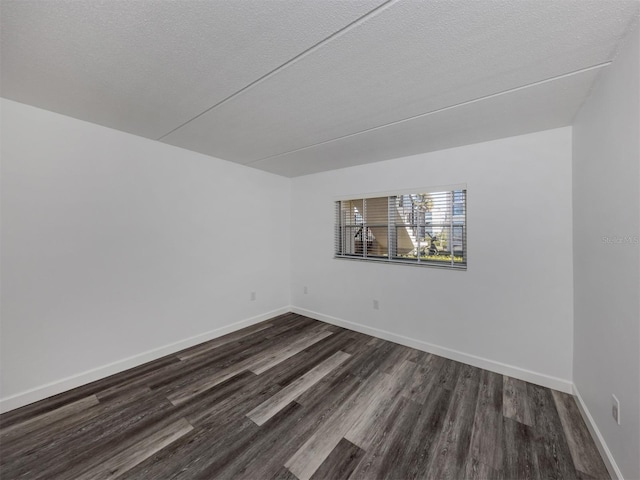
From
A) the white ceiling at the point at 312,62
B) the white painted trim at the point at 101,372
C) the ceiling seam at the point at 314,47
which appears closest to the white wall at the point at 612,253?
the white ceiling at the point at 312,62

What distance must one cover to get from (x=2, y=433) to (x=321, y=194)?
3891mm

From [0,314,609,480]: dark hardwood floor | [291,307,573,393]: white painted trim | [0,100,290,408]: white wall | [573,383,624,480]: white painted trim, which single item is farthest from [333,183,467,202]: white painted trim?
[573,383,624,480]: white painted trim

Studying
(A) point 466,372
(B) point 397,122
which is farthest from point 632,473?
(B) point 397,122

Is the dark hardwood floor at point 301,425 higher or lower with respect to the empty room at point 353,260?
lower

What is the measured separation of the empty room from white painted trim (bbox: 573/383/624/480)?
19 mm

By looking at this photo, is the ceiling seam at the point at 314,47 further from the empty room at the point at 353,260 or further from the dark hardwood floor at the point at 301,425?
the dark hardwood floor at the point at 301,425

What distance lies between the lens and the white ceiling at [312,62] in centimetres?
112

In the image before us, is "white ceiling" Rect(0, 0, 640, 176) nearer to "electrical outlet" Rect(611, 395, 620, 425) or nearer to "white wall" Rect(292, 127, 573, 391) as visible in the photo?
"white wall" Rect(292, 127, 573, 391)

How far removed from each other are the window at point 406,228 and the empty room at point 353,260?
0.03 metres

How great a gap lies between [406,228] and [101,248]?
3.39 meters

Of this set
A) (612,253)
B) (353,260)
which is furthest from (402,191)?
(612,253)

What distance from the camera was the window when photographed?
2.88m

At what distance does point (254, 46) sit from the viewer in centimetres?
133

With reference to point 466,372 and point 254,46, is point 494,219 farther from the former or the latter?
point 254,46
